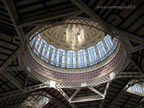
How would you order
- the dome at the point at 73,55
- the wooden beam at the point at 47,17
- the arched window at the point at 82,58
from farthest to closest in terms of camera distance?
the arched window at the point at 82,58 < the dome at the point at 73,55 < the wooden beam at the point at 47,17

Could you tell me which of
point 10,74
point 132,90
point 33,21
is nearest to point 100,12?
point 33,21

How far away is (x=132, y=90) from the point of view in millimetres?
35812

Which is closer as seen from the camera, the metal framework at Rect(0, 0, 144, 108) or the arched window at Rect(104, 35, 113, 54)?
the metal framework at Rect(0, 0, 144, 108)

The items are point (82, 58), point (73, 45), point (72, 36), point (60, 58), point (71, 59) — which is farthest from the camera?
point (73, 45)

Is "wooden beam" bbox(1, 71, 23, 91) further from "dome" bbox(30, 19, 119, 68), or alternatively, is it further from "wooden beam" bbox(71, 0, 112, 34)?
"wooden beam" bbox(71, 0, 112, 34)

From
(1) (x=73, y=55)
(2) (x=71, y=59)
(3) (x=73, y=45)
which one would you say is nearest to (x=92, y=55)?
(1) (x=73, y=55)

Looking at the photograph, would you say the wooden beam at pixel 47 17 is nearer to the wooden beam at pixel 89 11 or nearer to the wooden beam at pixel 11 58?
the wooden beam at pixel 89 11

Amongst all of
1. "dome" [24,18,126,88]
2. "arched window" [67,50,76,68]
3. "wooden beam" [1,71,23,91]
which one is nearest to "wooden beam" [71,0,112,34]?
"dome" [24,18,126,88]

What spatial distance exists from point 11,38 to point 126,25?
42.4 feet

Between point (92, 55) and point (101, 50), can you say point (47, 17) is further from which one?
point (92, 55)

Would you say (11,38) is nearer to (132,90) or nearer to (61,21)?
(61,21)

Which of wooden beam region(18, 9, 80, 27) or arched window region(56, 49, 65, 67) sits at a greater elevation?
arched window region(56, 49, 65, 67)

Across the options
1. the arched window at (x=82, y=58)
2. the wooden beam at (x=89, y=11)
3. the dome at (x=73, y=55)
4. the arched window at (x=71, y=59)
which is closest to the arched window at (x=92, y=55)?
the dome at (x=73, y=55)

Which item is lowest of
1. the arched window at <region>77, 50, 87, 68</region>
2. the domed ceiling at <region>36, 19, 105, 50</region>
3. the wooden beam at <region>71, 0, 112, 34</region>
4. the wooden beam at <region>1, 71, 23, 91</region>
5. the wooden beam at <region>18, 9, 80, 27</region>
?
the wooden beam at <region>1, 71, 23, 91</region>
